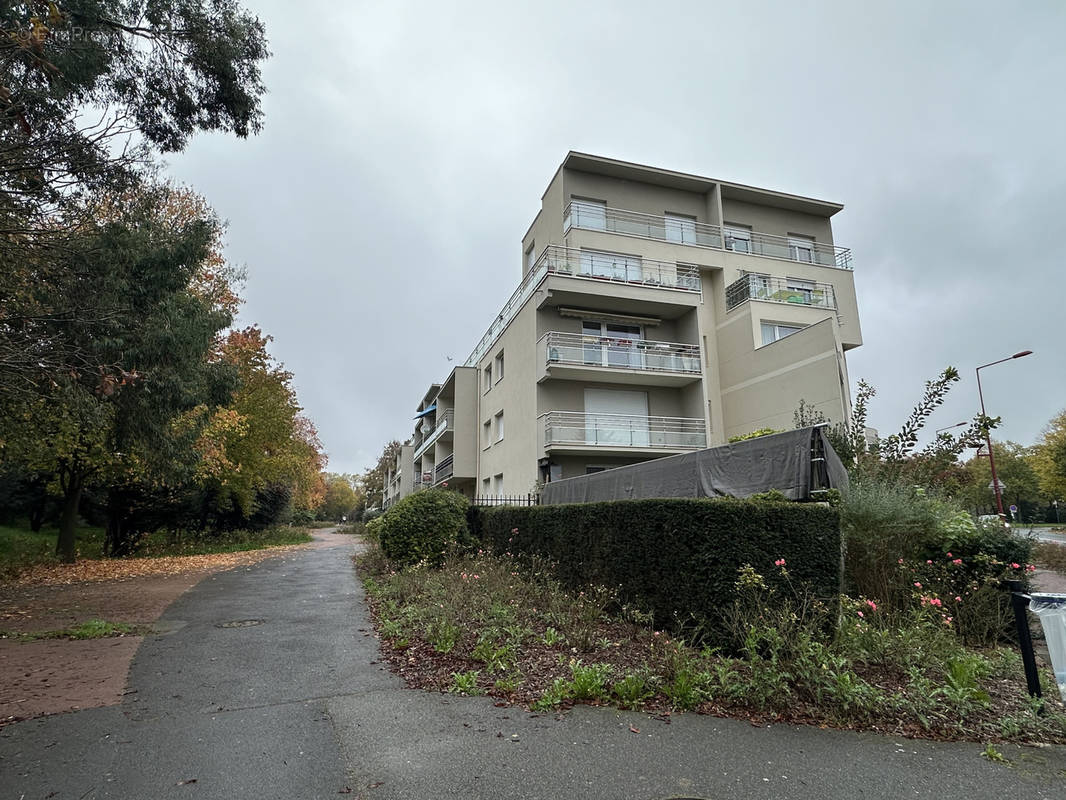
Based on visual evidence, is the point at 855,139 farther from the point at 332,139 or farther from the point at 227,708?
the point at 227,708

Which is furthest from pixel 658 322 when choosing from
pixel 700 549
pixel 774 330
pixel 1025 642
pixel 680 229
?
pixel 1025 642

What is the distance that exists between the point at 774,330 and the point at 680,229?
5.45 m

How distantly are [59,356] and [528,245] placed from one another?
19.8m

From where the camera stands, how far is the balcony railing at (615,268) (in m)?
20.1

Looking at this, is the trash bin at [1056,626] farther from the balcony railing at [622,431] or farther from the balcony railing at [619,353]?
the balcony railing at [619,353]

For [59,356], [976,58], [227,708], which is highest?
[976,58]

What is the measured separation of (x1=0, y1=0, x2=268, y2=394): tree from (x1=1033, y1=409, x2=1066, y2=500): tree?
3757 centimetres

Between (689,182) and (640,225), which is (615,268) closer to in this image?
(640,225)

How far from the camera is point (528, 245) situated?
24.7m

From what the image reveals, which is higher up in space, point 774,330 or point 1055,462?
point 774,330

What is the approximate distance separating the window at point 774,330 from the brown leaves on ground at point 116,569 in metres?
19.1

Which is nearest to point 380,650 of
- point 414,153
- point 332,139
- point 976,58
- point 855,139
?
point 332,139

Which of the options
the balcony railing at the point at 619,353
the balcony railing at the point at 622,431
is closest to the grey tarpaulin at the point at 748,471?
the balcony railing at the point at 622,431

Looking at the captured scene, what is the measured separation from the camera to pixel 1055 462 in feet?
96.7
